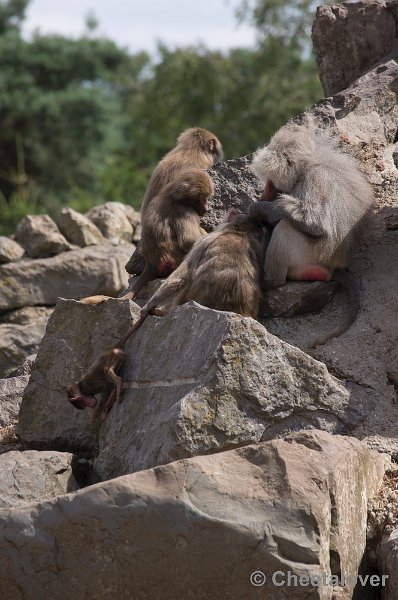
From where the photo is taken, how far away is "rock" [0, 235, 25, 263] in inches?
360

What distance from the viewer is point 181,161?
260 inches

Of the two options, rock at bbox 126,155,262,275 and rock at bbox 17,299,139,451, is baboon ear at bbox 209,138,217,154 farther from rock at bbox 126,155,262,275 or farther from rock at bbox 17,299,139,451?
rock at bbox 17,299,139,451

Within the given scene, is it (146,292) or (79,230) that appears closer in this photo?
(146,292)

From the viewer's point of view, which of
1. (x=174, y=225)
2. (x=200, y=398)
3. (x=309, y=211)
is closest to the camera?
(x=200, y=398)

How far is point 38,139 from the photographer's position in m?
19.2

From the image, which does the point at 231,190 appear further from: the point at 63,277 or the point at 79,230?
the point at 79,230

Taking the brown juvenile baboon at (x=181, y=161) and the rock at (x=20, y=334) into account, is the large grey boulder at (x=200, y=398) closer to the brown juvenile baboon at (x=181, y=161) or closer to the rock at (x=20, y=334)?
the brown juvenile baboon at (x=181, y=161)

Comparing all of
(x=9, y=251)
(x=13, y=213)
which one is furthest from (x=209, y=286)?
(x=13, y=213)

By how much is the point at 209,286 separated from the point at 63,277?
14.2 ft

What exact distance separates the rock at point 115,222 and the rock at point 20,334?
3.23 feet

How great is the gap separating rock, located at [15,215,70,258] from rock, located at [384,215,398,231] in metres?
4.13

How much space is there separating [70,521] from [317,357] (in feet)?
5.70

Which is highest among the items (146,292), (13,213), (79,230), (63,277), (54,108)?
(54,108)

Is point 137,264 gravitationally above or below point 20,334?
above
